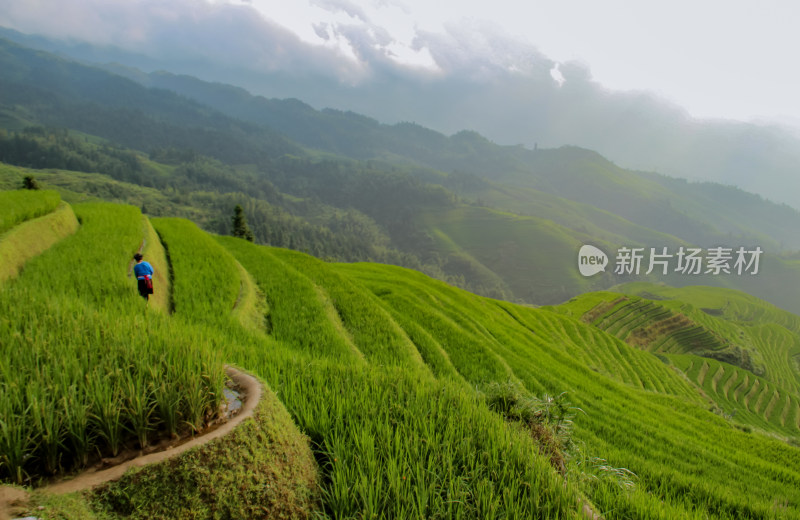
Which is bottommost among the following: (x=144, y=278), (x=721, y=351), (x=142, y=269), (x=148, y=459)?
(x=721, y=351)

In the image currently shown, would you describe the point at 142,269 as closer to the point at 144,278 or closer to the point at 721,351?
the point at 144,278

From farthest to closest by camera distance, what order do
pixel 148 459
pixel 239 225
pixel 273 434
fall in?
pixel 239 225 → pixel 273 434 → pixel 148 459

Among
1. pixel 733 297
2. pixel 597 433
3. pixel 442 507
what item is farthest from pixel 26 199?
pixel 733 297

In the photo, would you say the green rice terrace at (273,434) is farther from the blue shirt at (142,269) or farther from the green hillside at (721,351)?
the green hillside at (721,351)

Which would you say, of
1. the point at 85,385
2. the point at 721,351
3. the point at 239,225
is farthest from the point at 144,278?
the point at 721,351

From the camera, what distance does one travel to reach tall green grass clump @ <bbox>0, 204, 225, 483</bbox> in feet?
7.18

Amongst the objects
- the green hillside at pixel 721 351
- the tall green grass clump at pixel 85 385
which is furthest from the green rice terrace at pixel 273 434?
the green hillside at pixel 721 351

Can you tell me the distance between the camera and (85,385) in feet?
8.44

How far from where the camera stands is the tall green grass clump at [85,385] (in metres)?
2.19

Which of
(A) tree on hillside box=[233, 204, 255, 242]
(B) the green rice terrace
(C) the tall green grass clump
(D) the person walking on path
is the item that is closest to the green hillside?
(B) the green rice terrace

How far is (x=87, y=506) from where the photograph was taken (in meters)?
1.95

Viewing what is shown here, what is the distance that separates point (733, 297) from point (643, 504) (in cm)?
24984

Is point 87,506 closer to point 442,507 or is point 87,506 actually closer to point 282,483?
point 282,483

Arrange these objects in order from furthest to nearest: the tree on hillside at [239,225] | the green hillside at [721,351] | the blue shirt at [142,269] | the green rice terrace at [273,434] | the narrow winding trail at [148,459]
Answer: the green hillside at [721,351] < the tree on hillside at [239,225] < the blue shirt at [142,269] < the green rice terrace at [273,434] < the narrow winding trail at [148,459]
